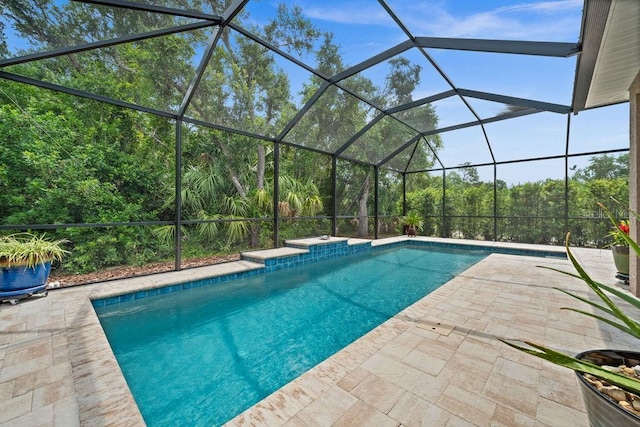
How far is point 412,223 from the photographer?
37.2 ft

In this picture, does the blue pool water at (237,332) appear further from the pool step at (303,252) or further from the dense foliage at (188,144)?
the dense foliage at (188,144)

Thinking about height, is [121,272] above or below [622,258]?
below

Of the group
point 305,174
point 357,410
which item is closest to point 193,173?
point 305,174

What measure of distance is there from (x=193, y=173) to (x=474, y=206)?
33.4 feet

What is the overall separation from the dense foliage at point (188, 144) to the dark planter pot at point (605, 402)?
5151 millimetres

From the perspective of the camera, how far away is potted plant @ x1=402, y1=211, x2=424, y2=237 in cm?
1129

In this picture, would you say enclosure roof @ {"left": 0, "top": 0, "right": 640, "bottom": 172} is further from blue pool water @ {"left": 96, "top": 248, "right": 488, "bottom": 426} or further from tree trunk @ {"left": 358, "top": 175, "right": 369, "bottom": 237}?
tree trunk @ {"left": 358, "top": 175, "right": 369, "bottom": 237}

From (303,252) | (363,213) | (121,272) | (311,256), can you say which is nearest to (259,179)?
(303,252)

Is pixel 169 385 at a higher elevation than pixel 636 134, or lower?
lower

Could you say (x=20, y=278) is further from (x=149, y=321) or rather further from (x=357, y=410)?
(x=357, y=410)

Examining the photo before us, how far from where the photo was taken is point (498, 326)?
9.69 ft

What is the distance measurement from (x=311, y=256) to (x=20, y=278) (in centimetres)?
534

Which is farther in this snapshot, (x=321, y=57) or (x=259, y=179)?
(x=259, y=179)

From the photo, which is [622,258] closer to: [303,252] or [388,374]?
[388,374]
